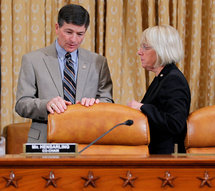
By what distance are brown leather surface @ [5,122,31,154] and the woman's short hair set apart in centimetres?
163

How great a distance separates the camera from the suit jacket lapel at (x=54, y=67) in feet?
7.52

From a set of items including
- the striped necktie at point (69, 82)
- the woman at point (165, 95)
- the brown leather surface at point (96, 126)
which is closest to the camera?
the brown leather surface at point (96, 126)

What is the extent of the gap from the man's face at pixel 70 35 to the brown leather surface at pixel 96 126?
55 cm

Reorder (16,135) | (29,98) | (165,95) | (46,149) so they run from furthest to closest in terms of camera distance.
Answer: (16,135) → (29,98) → (165,95) → (46,149)

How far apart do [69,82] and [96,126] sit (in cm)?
55

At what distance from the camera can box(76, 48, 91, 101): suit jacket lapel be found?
7.59ft

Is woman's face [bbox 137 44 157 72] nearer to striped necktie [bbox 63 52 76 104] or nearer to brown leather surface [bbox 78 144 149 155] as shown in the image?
striped necktie [bbox 63 52 76 104]

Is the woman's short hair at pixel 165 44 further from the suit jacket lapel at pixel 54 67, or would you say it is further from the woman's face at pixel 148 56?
the suit jacket lapel at pixel 54 67

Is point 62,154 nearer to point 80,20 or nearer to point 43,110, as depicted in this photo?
point 43,110

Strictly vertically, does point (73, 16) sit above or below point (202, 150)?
above

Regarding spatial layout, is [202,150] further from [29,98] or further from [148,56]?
[29,98]

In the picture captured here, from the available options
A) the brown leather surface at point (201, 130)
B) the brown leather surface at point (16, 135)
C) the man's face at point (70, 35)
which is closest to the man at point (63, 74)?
the man's face at point (70, 35)

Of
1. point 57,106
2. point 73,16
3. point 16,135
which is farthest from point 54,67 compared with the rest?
point 16,135

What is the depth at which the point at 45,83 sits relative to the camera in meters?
2.27
